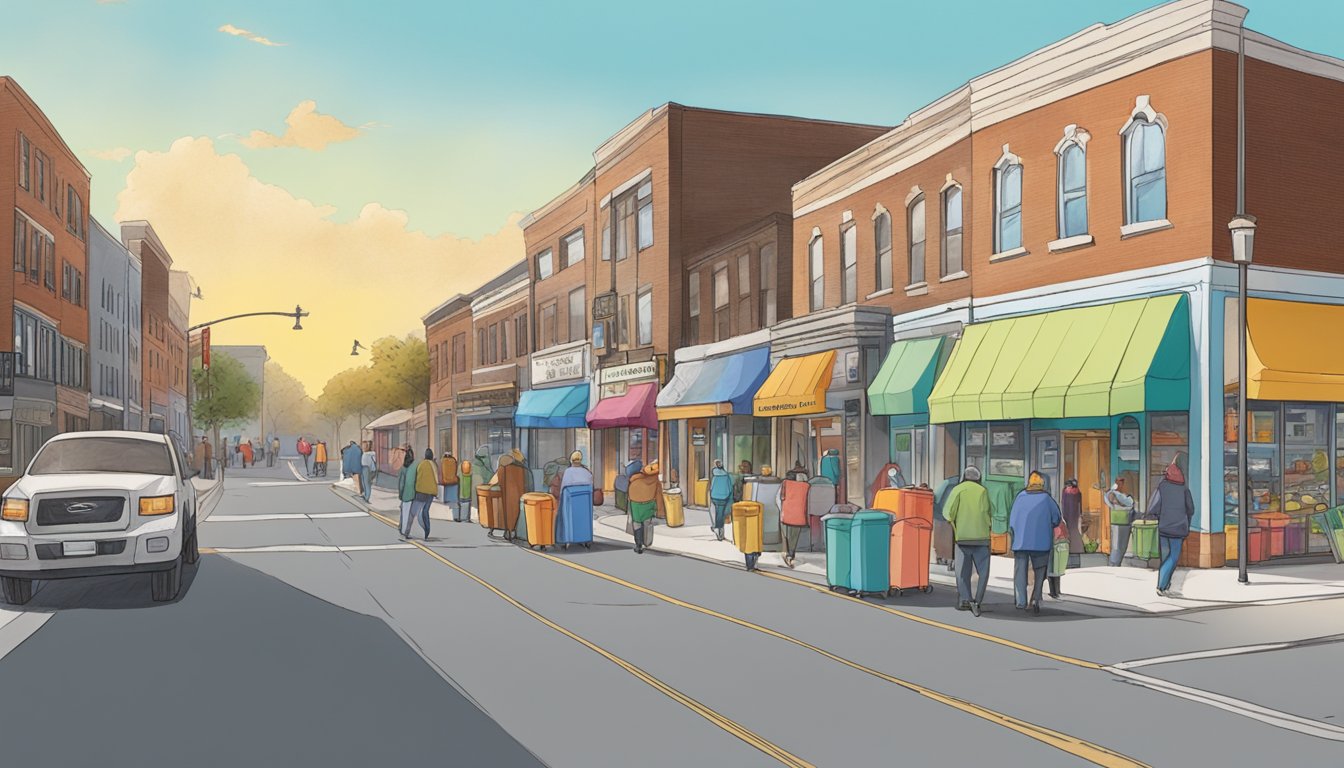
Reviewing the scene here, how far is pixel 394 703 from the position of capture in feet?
29.0

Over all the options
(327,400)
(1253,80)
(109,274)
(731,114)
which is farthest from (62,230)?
(327,400)

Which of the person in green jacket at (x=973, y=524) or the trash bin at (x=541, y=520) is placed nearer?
the person in green jacket at (x=973, y=524)

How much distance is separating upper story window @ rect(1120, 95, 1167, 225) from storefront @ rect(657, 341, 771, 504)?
Answer: 12.6m

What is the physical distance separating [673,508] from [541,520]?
263 inches

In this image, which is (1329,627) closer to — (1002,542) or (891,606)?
(891,606)

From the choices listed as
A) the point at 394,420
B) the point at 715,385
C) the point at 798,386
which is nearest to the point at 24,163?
the point at 715,385

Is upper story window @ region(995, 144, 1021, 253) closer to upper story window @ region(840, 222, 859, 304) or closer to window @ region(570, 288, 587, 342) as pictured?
upper story window @ region(840, 222, 859, 304)

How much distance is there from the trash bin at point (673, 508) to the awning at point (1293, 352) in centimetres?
1336

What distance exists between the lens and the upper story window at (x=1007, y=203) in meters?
23.0

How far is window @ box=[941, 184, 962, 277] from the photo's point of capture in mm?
24750

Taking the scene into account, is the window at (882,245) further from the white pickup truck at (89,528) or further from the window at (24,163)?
the window at (24,163)

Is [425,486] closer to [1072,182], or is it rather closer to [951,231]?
[951,231]

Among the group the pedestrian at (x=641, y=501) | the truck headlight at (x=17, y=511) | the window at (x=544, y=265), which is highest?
the window at (x=544, y=265)

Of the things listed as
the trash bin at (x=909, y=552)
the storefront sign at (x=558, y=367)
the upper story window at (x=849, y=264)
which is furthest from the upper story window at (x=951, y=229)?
the storefront sign at (x=558, y=367)
